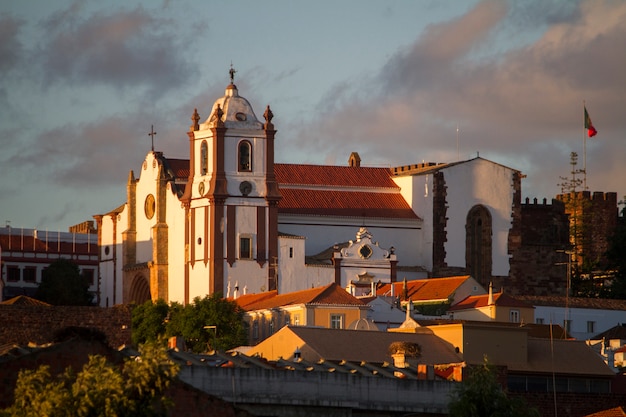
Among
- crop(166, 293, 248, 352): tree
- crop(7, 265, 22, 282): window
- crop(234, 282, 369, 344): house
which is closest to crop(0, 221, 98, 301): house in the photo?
crop(7, 265, 22, 282): window

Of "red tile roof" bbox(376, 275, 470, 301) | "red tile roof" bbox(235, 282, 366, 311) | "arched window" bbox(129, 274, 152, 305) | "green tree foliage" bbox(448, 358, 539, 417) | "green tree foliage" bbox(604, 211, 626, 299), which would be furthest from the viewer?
"green tree foliage" bbox(604, 211, 626, 299)

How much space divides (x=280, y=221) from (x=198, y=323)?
2416 cm

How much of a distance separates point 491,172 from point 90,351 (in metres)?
89.8

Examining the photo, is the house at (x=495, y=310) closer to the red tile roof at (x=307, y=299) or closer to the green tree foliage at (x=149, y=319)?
the red tile roof at (x=307, y=299)

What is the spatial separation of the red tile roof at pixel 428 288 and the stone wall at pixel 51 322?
106 ft

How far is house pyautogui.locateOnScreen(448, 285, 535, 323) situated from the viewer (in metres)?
108

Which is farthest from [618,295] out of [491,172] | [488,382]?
[488,382]

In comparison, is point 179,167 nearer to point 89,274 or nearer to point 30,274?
point 89,274

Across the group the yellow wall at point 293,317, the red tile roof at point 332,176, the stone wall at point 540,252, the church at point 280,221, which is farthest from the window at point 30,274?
the yellow wall at point 293,317

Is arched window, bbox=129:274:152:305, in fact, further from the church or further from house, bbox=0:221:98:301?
house, bbox=0:221:98:301

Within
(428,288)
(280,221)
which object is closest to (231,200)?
(280,221)

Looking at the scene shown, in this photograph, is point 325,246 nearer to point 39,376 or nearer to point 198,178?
point 198,178

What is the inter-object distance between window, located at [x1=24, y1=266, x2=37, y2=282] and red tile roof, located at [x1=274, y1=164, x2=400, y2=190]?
78.9ft

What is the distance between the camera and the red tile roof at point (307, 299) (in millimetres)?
105500
